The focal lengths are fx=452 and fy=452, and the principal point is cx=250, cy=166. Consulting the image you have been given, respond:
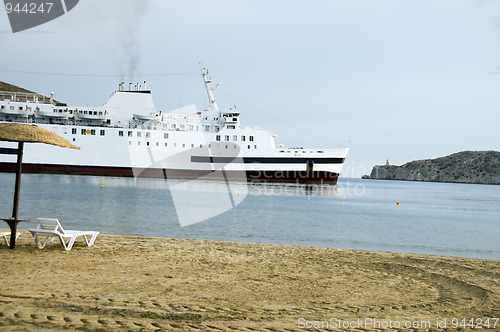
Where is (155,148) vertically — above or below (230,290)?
above

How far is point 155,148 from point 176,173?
3.14 meters

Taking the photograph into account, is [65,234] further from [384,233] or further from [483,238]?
[483,238]

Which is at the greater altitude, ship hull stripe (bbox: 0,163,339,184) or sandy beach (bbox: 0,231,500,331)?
ship hull stripe (bbox: 0,163,339,184)

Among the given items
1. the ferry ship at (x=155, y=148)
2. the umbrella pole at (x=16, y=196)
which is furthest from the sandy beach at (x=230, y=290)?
the ferry ship at (x=155, y=148)

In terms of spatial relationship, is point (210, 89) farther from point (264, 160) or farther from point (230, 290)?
point (230, 290)

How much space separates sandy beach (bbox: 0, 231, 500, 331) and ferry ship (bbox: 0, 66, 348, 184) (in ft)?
111

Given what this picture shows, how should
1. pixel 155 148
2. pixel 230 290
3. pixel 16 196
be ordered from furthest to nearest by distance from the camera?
pixel 155 148, pixel 16 196, pixel 230 290

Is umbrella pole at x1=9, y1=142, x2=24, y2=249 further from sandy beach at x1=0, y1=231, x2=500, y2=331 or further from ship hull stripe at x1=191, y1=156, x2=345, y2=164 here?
ship hull stripe at x1=191, y1=156, x2=345, y2=164

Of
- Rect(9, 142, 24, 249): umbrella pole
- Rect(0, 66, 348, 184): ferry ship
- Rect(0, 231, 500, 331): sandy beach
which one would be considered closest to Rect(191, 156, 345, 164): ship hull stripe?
Rect(0, 66, 348, 184): ferry ship

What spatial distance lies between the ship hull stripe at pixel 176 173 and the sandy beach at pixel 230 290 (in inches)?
1373

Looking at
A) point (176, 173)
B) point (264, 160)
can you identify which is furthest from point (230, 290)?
point (176, 173)

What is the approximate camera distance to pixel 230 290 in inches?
189

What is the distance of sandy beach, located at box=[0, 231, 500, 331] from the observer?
3.71m

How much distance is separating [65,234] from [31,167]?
38442 millimetres
